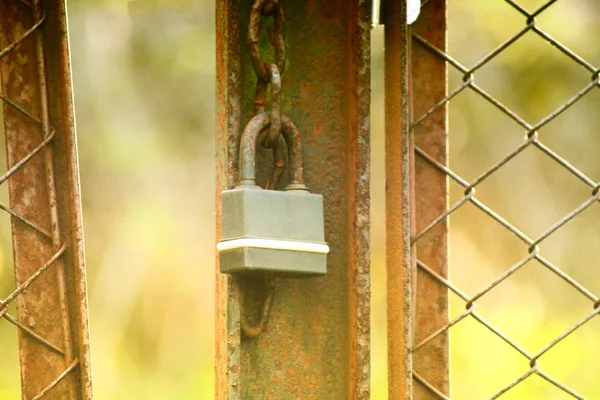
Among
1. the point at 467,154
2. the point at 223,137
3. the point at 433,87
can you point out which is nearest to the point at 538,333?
the point at 467,154

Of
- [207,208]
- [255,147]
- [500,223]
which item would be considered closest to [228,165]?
[255,147]

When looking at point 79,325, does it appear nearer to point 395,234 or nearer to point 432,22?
point 395,234

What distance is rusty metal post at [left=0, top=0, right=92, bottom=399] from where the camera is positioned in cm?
117

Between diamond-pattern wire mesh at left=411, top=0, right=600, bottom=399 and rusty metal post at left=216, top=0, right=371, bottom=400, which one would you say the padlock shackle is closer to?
rusty metal post at left=216, top=0, right=371, bottom=400

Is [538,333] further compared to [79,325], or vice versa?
[538,333]

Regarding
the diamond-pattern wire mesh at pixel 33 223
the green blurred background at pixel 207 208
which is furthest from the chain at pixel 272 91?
the green blurred background at pixel 207 208

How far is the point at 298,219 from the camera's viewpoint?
971 millimetres

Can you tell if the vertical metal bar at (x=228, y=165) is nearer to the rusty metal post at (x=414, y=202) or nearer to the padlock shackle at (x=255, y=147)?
the padlock shackle at (x=255, y=147)

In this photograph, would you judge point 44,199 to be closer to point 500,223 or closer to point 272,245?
point 272,245

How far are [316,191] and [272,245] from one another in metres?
0.15

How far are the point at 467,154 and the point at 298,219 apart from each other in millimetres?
4360

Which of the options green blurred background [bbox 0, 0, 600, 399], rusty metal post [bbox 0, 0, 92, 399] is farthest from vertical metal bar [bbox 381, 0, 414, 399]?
green blurred background [bbox 0, 0, 600, 399]

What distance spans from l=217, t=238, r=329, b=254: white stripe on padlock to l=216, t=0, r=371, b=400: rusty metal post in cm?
7

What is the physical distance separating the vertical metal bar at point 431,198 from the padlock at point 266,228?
0.30 meters
